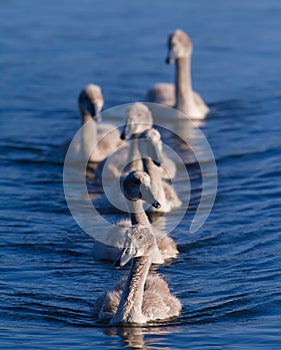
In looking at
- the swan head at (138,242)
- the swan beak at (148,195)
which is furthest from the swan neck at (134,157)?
the swan head at (138,242)

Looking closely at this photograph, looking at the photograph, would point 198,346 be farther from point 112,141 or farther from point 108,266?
point 112,141

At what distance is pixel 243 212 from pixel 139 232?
420 cm

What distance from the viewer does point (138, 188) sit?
11.9 metres

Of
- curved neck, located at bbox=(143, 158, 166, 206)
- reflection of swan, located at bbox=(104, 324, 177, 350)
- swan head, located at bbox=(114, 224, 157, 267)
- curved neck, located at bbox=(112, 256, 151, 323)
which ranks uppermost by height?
curved neck, located at bbox=(143, 158, 166, 206)

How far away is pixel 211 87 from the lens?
2122 centimetres

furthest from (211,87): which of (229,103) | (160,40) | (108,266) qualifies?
(108,266)

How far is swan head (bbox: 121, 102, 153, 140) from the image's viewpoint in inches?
577

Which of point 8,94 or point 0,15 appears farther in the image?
point 0,15

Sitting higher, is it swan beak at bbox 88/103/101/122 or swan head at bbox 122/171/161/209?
swan beak at bbox 88/103/101/122

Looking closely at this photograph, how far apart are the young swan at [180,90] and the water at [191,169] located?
39 centimetres

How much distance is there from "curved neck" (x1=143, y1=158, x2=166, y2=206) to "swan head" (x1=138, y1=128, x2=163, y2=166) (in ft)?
0.31

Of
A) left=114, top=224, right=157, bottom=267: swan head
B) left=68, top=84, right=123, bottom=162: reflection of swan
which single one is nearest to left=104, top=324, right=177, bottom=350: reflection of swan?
left=114, top=224, right=157, bottom=267: swan head

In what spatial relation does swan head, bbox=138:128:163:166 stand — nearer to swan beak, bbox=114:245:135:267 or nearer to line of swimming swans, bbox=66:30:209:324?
line of swimming swans, bbox=66:30:209:324

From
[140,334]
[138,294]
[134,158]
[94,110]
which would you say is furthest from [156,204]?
[94,110]
